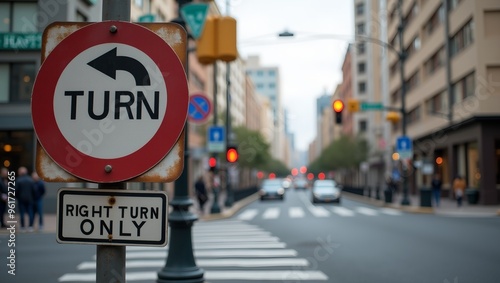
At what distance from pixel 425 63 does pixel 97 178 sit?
43.4 metres

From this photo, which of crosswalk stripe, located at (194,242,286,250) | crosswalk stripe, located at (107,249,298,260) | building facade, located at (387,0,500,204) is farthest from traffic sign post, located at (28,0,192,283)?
building facade, located at (387,0,500,204)

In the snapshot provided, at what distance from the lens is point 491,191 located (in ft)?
95.5

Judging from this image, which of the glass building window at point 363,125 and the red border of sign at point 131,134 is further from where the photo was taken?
the glass building window at point 363,125

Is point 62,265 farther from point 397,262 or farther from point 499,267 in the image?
point 499,267

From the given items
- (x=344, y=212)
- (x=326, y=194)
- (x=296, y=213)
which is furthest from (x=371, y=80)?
(x=296, y=213)

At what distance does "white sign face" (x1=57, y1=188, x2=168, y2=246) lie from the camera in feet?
7.15

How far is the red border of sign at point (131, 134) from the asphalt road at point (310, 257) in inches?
225

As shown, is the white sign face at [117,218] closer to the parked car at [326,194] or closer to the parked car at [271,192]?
the parked car at [326,194]

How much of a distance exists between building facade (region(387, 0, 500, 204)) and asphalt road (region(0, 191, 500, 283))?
15.9 metres

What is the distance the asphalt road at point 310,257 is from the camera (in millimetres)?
8188

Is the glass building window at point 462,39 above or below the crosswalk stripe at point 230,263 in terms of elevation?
above

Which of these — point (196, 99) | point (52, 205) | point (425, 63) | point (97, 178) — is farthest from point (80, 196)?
point (425, 63)

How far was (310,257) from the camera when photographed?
10.3 metres

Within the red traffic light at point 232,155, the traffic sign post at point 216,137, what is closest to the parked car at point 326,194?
the red traffic light at point 232,155
